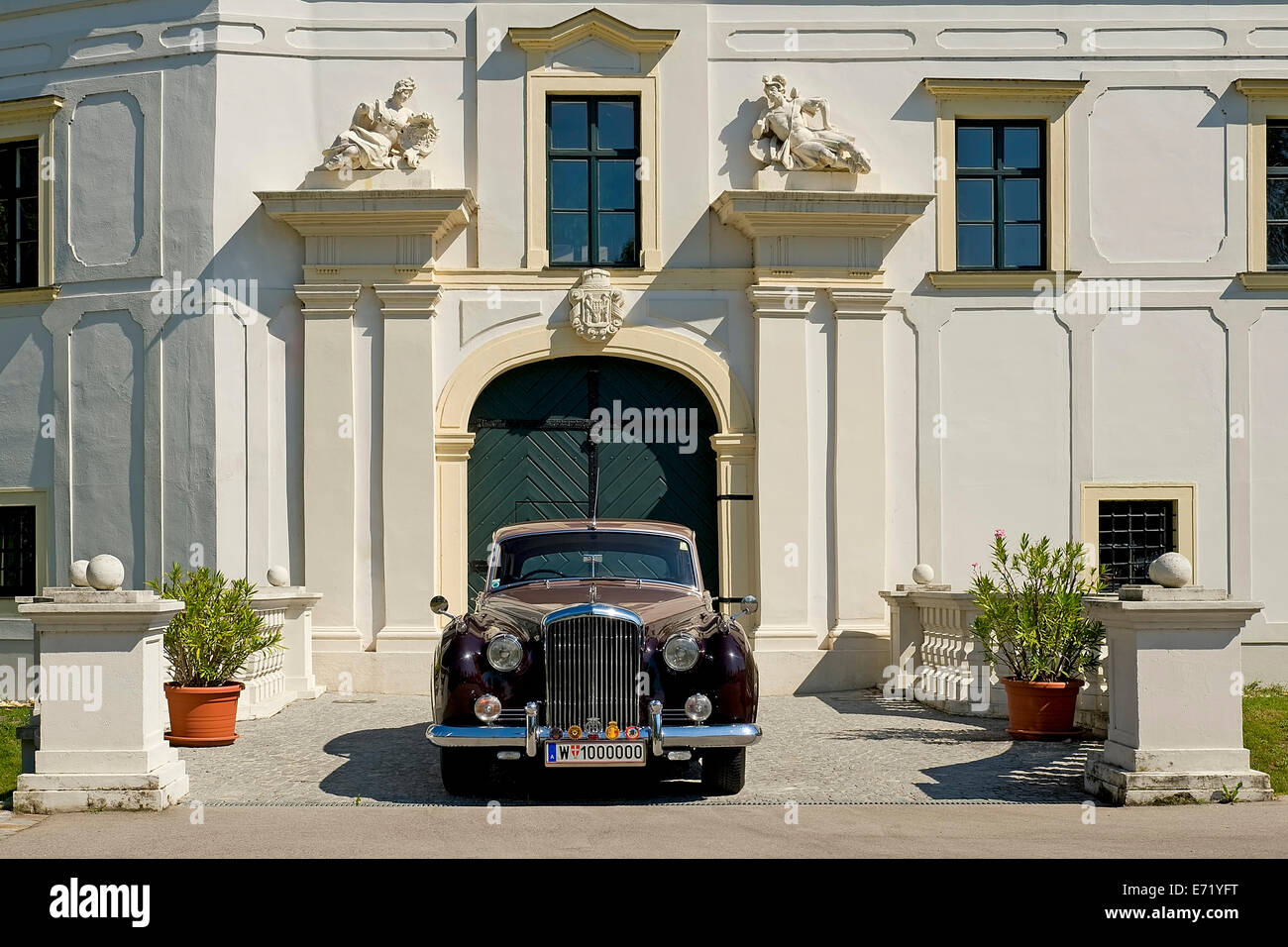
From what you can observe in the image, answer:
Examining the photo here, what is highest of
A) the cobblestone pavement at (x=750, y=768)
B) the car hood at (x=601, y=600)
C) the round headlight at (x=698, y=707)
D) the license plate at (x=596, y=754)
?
the car hood at (x=601, y=600)

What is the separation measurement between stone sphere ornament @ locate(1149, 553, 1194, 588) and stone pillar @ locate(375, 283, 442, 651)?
8.34 meters

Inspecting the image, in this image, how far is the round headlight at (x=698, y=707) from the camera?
8.60m

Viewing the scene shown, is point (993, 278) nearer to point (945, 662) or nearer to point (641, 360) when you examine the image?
point (641, 360)

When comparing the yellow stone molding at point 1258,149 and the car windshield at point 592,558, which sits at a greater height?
the yellow stone molding at point 1258,149

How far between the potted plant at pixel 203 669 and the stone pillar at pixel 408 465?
375 cm

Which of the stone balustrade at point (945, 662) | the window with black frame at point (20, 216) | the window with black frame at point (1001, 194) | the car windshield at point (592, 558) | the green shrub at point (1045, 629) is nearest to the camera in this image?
the car windshield at point (592, 558)

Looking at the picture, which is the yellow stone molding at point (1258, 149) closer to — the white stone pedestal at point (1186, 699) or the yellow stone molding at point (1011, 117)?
the yellow stone molding at point (1011, 117)

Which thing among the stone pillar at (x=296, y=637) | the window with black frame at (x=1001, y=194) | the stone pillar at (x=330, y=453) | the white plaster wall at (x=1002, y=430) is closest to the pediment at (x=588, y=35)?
the stone pillar at (x=330, y=453)

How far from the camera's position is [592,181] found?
15828 millimetres

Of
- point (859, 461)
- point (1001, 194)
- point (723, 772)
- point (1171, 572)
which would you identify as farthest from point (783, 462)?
point (1171, 572)

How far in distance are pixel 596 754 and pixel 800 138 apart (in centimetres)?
888

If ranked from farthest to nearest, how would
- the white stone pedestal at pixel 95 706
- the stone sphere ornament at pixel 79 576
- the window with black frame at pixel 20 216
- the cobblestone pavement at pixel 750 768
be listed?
1. the window with black frame at pixel 20 216
2. the cobblestone pavement at pixel 750 768
3. the stone sphere ornament at pixel 79 576
4. the white stone pedestal at pixel 95 706

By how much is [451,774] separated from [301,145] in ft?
28.7
